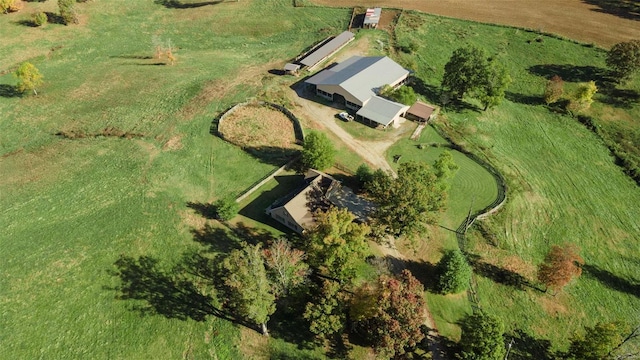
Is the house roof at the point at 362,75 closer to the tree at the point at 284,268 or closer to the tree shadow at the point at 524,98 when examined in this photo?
the tree shadow at the point at 524,98

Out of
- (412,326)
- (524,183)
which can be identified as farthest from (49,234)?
(524,183)

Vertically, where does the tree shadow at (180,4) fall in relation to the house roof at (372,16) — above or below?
below

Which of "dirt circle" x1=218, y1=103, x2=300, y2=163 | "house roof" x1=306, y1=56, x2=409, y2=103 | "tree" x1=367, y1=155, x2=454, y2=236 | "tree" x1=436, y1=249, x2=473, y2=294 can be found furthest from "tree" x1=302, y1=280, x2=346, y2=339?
"house roof" x1=306, y1=56, x2=409, y2=103

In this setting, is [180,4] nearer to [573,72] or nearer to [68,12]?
[68,12]

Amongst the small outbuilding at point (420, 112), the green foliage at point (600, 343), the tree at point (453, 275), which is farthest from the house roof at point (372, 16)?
the green foliage at point (600, 343)

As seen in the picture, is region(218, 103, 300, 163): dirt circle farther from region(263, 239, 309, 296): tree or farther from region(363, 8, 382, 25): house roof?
region(363, 8, 382, 25): house roof

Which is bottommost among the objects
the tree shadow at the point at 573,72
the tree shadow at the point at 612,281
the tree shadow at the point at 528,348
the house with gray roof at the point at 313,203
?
the tree shadow at the point at 528,348
